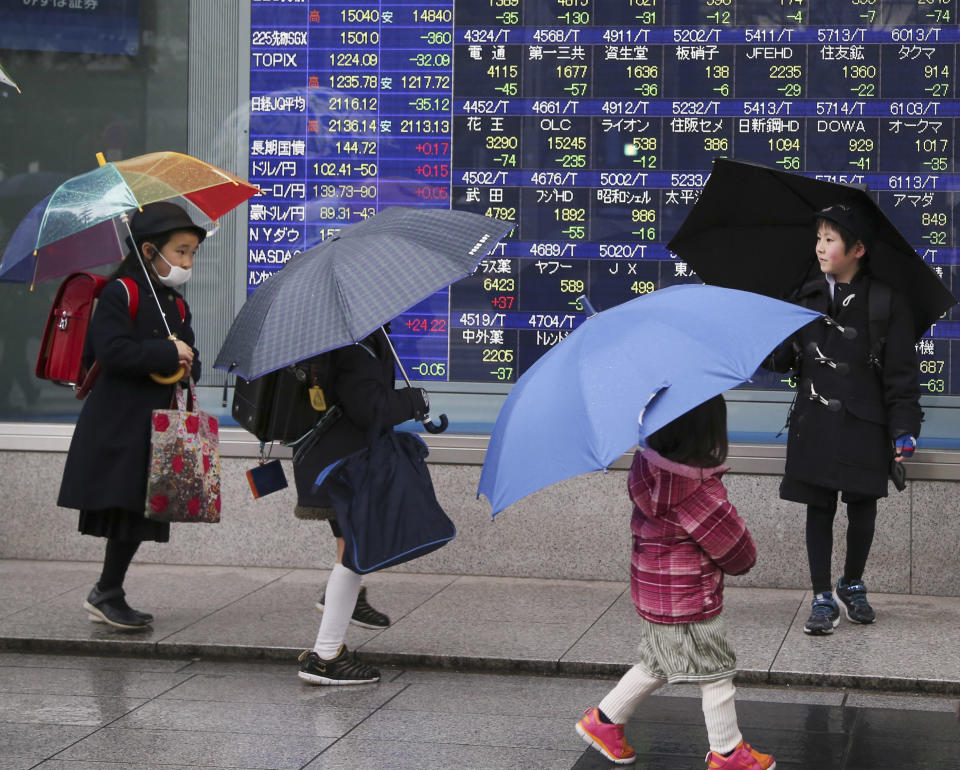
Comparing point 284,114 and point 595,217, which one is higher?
point 284,114

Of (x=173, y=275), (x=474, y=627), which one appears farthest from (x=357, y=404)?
(x=474, y=627)

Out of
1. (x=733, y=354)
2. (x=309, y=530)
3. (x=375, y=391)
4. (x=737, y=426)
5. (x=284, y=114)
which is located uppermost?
(x=284, y=114)

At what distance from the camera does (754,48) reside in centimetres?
751

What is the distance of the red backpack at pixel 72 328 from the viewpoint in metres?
6.21

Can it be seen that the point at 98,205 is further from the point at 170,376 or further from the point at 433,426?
the point at 433,426

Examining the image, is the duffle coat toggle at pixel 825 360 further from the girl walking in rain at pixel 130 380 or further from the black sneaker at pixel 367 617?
the girl walking in rain at pixel 130 380

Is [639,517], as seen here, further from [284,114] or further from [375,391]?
[284,114]

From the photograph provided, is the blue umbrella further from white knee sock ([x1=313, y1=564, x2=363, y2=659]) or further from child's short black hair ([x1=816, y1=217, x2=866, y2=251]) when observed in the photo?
child's short black hair ([x1=816, y1=217, x2=866, y2=251])

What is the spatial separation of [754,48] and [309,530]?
3533mm

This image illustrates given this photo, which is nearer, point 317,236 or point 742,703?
point 742,703

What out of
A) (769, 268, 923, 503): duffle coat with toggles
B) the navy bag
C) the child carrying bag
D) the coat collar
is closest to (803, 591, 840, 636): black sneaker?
(769, 268, 923, 503): duffle coat with toggles

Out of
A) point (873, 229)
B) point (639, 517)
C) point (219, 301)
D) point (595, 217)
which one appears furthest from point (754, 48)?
point (639, 517)

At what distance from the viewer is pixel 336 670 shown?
18.3 ft

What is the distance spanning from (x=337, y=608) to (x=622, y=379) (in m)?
2.14
